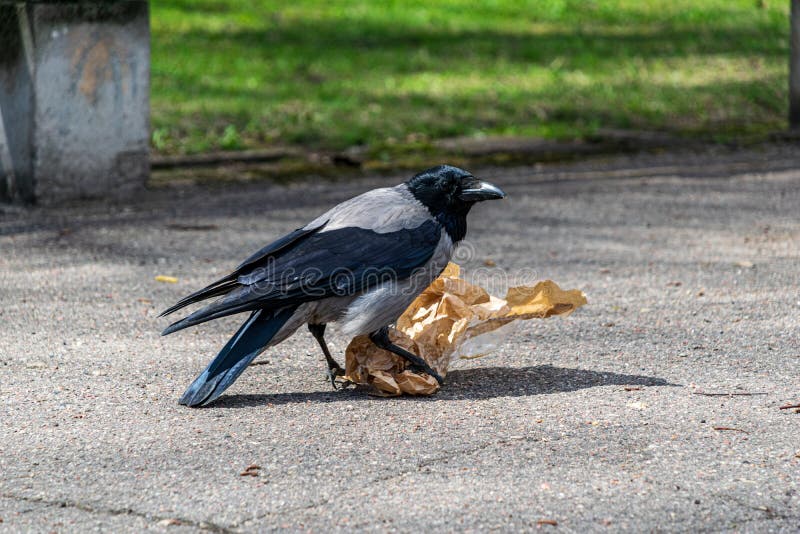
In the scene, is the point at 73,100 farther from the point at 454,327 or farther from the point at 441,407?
the point at 441,407

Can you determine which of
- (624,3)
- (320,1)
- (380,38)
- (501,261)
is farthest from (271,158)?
(624,3)

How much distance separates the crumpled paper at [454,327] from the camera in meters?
4.83

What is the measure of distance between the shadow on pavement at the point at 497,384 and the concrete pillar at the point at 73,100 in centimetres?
446

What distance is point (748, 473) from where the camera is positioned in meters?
3.87

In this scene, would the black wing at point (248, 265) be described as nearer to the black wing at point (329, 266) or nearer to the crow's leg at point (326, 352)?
the black wing at point (329, 266)

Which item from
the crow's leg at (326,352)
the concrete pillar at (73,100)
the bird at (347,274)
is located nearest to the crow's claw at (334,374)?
the crow's leg at (326,352)

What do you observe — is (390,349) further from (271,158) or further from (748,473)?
(271,158)

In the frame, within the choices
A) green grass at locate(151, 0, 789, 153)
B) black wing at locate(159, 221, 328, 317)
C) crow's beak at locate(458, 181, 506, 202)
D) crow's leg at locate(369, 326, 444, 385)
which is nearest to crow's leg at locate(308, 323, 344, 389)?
crow's leg at locate(369, 326, 444, 385)

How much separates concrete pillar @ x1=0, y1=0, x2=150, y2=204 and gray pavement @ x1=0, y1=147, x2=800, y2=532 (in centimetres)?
72

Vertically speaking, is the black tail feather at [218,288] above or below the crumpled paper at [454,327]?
above

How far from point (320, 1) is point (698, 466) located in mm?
14717

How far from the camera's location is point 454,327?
194 inches

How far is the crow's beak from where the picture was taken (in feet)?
15.7

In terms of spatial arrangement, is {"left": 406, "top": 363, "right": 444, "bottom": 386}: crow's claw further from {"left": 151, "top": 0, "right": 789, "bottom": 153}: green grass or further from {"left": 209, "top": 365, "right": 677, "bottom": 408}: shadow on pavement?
{"left": 151, "top": 0, "right": 789, "bottom": 153}: green grass
